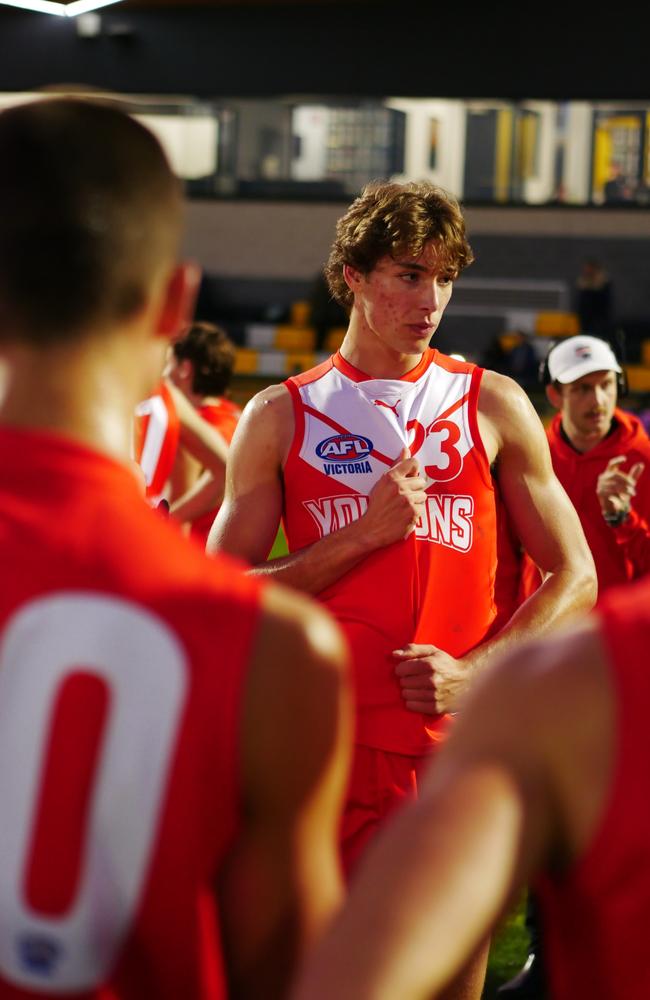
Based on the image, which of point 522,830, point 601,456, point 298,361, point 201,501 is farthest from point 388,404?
point 298,361

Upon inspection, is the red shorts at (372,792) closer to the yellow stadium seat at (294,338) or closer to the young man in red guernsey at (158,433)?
the young man in red guernsey at (158,433)

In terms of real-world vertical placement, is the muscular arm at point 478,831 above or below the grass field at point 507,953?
above

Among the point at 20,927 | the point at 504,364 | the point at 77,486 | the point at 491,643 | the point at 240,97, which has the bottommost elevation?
the point at 504,364

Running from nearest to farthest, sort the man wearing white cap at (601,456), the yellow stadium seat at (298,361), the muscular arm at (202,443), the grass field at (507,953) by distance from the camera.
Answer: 1. the grass field at (507,953)
2. the man wearing white cap at (601,456)
3. the muscular arm at (202,443)
4. the yellow stadium seat at (298,361)

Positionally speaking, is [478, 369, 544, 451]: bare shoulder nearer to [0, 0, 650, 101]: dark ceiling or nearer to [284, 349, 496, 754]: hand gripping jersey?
A: [284, 349, 496, 754]: hand gripping jersey

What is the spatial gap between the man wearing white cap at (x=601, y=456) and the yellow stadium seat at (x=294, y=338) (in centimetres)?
2025

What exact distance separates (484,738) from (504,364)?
21501 millimetres

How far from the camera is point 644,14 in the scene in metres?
22.8

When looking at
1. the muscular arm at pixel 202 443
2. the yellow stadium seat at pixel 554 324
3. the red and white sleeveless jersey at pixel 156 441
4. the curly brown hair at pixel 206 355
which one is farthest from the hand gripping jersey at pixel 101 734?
the yellow stadium seat at pixel 554 324

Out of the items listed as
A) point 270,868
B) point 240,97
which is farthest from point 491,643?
point 240,97

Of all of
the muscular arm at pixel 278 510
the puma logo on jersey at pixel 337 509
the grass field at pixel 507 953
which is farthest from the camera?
the grass field at pixel 507 953

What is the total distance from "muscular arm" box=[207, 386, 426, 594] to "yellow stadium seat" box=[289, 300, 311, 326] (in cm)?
2412

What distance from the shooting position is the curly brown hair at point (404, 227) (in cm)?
338

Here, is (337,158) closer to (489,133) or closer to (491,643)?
(489,133)
